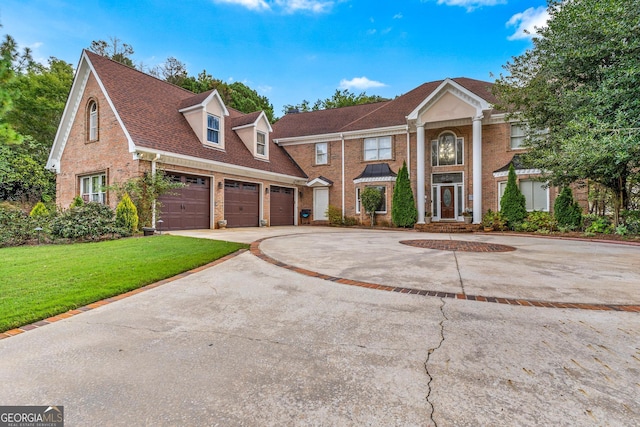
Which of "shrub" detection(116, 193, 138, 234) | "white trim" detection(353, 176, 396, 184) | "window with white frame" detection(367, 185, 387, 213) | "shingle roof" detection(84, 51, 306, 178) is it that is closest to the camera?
"shrub" detection(116, 193, 138, 234)

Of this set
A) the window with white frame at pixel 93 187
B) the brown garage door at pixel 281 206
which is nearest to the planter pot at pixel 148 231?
the window with white frame at pixel 93 187

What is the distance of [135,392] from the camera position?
1.83 meters

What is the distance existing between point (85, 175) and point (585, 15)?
755 inches

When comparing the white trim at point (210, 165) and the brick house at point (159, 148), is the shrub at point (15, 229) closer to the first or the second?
the brick house at point (159, 148)

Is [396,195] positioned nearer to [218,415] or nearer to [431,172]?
[431,172]

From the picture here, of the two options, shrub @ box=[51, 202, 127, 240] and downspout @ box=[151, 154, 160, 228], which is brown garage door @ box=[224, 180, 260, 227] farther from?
shrub @ box=[51, 202, 127, 240]

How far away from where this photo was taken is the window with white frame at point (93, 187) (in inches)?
479

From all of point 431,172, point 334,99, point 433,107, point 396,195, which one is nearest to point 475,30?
point 433,107

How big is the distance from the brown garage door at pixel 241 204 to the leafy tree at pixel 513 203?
12.3 metres

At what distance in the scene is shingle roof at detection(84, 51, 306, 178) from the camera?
1132cm

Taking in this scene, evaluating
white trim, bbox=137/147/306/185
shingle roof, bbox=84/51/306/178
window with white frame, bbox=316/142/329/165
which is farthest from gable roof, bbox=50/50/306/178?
window with white frame, bbox=316/142/329/165

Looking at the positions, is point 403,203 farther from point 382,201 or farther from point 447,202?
point 447,202

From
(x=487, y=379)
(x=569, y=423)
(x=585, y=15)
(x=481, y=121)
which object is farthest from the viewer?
(x=481, y=121)

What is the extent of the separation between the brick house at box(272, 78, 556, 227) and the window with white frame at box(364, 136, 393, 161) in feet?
0.19
